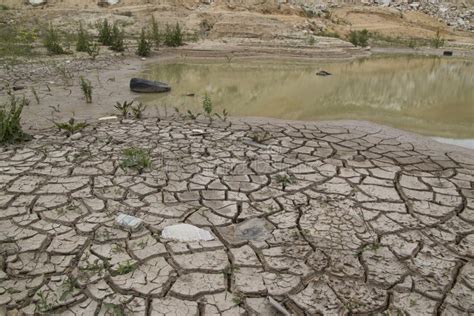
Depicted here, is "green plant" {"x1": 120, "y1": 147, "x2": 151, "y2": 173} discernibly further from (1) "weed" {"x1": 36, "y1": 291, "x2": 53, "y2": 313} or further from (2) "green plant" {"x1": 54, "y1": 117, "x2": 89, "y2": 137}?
(1) "weed" {"x1": 36, "y1": 291, "x2": 53, "y2": 313}

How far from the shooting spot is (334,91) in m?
7.85

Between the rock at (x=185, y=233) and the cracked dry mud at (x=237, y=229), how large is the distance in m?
0.07

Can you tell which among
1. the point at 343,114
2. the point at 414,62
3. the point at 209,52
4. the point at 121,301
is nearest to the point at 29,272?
the point at 121,301

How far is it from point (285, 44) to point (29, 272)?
11.9 metres

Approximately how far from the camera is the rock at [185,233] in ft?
8.48

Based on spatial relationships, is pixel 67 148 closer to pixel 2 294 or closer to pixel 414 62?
pixel 2 294

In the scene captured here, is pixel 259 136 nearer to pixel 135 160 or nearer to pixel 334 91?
pixel 135 160

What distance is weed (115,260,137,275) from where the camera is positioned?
2.24m

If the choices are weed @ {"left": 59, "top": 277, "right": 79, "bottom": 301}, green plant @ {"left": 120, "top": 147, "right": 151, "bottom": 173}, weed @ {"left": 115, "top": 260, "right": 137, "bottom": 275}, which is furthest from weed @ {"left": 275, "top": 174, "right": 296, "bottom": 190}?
weed @ {"left": 59, "top": 277, "right": 79, "bottom": 301}

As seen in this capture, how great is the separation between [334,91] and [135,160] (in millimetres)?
5249

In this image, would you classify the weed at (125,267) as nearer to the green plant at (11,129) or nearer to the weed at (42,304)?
the weed at (42,304)

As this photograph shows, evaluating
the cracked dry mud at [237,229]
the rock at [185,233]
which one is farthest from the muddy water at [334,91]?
the rock at [185,233]

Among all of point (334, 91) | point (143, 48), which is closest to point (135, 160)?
point (334, 91)

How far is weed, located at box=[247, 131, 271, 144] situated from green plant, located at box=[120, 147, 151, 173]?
4.08 ft
